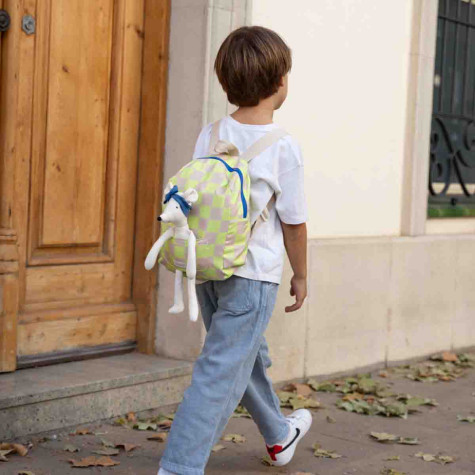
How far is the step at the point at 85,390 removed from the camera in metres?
4.29

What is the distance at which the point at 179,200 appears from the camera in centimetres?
335

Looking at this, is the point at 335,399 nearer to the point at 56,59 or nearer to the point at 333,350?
the point at 333,350

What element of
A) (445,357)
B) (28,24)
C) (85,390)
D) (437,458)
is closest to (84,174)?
(28,24)

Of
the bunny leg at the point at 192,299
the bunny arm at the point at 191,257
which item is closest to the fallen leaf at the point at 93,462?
the bunny leg at the point at 192,299

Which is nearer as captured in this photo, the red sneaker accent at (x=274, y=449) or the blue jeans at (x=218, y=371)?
the blue jeans at (x=218, y=371)

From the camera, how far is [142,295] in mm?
5297

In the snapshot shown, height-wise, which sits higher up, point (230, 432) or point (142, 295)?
point (142, 295)

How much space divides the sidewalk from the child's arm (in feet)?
2.83

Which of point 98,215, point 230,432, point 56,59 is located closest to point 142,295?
point 98,215

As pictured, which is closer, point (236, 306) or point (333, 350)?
point (236, 306)

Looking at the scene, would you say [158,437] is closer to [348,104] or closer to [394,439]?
[394,439]

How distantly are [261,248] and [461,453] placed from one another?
65.9 inches

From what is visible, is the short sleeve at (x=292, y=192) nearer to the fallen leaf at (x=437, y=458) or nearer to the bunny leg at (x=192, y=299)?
the bunny leg at (x=192, y=299)

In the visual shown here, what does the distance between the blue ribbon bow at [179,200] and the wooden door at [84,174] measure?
1514mm
